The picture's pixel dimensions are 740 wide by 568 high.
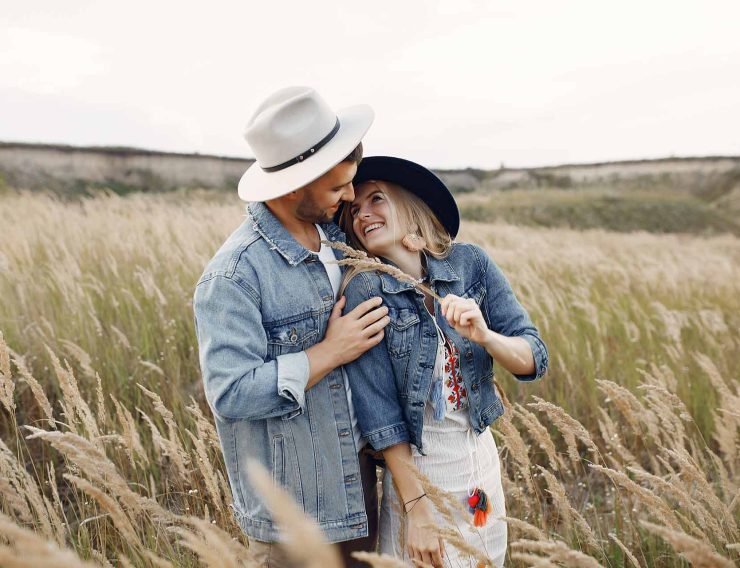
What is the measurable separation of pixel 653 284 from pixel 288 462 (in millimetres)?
5281

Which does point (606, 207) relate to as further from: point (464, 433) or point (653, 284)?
point (464, 433)

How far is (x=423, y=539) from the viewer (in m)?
1.89

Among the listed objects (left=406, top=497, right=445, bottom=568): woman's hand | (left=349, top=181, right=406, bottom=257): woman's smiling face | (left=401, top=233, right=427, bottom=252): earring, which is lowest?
(left=406, top=497, right=445, bottom=568): woman's hand

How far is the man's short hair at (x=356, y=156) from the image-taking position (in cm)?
198

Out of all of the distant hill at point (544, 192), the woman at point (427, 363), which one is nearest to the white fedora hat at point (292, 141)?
the woman at point (427, 363)

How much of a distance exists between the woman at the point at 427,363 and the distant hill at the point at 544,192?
87.6 ft

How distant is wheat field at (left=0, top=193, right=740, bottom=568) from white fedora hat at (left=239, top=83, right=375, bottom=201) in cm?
93

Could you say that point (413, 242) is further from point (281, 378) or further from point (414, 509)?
point (414, 509)

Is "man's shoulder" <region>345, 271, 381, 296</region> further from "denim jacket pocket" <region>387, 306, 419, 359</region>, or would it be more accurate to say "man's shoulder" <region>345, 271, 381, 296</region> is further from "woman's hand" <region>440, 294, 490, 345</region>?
"woman's hand" <region>440, 294, 490, 345</region>

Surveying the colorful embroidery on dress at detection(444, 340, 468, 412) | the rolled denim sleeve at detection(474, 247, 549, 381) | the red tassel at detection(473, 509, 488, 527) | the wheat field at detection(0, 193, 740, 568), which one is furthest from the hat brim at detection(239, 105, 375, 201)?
the red tassel at detection(473, 509, 488, 527)

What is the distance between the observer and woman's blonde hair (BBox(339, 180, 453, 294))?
216cm

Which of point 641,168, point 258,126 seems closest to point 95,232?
point 258,126

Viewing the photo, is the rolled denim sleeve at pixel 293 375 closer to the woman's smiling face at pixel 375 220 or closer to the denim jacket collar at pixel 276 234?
the denim jacket collar at pixel 276 234

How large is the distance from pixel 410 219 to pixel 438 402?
66cm
